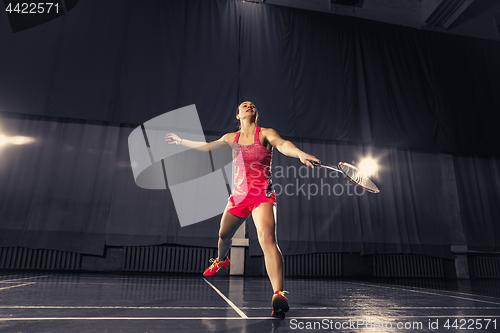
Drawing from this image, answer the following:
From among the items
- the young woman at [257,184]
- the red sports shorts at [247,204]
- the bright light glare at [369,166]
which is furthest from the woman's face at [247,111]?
the bright light glare at [369,166]

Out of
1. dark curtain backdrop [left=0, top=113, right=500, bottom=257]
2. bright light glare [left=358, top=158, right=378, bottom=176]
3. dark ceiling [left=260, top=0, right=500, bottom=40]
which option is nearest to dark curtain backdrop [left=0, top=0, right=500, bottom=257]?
dark curtain backdrop [left=0, top=113, right=500, bottom=257]

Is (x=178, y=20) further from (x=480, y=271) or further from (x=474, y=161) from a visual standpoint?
(x=480, y=271)

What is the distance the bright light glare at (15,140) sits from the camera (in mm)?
5258

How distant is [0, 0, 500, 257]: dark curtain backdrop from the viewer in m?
5.24

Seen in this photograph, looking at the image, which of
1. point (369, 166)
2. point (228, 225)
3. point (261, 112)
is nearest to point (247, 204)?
point (228, 225)

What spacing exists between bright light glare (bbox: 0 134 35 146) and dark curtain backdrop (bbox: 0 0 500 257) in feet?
0.24

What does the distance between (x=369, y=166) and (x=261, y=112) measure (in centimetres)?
269

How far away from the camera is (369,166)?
654 cm

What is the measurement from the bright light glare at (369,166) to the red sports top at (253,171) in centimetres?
511

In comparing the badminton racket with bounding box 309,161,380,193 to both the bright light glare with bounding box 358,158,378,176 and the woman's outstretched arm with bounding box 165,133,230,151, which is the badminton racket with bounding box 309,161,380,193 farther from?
the bright light glare with bounding box 358,158,378,176

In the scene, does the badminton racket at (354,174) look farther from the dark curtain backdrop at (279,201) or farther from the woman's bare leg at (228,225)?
the dark curtain backdrop at (279,201)

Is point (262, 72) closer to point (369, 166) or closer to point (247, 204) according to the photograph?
point (369, 166)

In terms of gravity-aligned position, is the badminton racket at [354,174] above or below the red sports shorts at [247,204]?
above

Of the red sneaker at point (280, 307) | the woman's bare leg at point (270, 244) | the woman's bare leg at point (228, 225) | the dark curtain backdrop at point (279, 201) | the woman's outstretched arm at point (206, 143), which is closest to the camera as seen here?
the red sneaker at point (280, 307)
